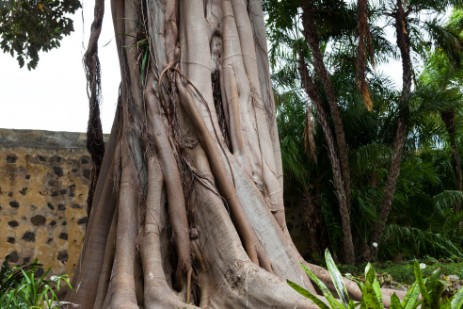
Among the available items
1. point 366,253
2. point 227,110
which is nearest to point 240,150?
point 227,110

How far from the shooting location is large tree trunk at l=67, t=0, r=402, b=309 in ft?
17.9

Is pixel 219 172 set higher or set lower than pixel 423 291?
higher

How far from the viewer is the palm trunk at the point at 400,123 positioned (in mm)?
12320

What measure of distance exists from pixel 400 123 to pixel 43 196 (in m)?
5.87

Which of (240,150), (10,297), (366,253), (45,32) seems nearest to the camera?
(10,297)

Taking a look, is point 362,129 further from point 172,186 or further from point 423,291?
point 423,291

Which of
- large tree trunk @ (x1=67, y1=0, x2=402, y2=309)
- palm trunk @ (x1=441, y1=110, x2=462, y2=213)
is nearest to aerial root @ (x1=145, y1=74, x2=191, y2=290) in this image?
large tree trunk @ (x1=67, y1=0, x2=402, y2=309)

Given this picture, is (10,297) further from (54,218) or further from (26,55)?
(26,55)

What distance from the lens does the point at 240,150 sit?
6.14 meters

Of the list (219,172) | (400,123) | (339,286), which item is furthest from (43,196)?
(339,286)

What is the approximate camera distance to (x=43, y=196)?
10016 mm

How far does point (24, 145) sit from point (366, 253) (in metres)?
5.89

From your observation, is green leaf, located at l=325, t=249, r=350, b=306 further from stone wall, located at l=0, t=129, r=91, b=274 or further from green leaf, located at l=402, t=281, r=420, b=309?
stone wall, located at l=0, t=129, r=91, b=274

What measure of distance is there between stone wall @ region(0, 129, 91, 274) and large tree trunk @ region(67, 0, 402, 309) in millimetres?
3359
